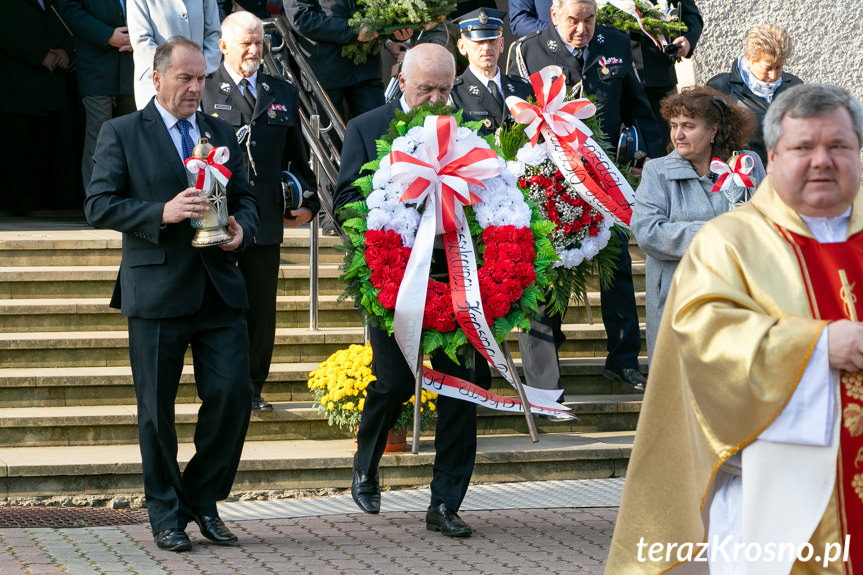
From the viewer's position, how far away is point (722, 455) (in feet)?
12.1

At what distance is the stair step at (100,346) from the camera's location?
26.9ft

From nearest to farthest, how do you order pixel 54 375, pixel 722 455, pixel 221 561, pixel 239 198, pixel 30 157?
pixel 722 455
pixel 221 561
pixel 239 198
pixel 54 375
pixel 30 157

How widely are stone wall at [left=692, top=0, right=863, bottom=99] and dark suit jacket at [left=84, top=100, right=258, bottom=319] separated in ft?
22.5

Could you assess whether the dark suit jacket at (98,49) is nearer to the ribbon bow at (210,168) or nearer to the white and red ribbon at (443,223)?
the ribbon bow at (210,168)

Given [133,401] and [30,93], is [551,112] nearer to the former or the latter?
[133,401]

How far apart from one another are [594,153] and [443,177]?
1.37 meters

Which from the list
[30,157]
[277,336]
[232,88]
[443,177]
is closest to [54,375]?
[277,336]

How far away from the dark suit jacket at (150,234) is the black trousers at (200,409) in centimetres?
10

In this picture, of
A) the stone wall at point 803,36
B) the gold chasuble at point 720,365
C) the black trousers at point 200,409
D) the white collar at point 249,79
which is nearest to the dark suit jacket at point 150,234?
the black trousers at point 200,409

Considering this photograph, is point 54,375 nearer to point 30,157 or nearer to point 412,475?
point 412,475

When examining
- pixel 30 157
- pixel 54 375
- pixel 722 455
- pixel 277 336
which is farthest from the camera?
pixel 30 157

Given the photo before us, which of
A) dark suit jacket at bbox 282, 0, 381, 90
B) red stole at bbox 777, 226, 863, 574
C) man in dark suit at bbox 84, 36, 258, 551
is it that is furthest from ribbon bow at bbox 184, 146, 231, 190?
dark suit jacket at bbox 282, 0, 381, 90

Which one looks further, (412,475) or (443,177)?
Answer: (412,475)

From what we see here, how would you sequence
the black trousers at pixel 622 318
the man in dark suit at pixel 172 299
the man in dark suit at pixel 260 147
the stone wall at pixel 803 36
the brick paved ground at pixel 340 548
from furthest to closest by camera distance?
the stone wall at pixel 803 36, the black trousers at pixel 622 318, the man in dark suit at pixel 260 147, the man in dark suit at pixel 172 299, the brick paved ground at pixel 340 548
